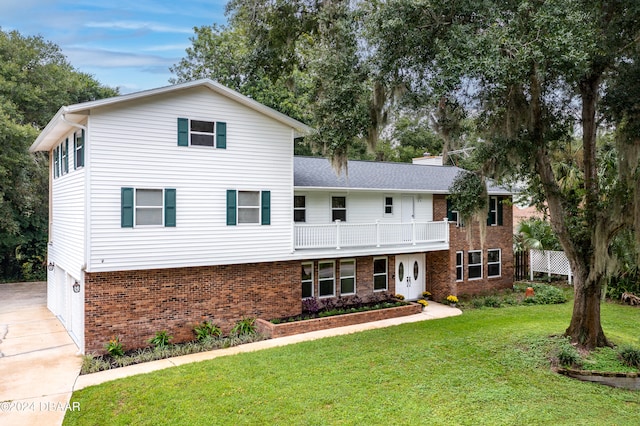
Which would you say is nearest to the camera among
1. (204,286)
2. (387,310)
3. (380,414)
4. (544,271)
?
(380,414)

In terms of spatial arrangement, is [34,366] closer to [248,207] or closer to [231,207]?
[231,207]

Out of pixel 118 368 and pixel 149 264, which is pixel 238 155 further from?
pixel 118 368

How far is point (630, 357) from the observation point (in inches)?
382

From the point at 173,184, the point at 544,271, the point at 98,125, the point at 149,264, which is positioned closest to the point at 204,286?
the point at 149,264

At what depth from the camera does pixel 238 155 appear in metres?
12.5

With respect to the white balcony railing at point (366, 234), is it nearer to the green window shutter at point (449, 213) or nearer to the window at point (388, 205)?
the window at point (388, 205)

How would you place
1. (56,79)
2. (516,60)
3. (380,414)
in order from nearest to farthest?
(380,414), (516,60), (56,79)

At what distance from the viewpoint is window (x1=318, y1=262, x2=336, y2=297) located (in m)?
15.5

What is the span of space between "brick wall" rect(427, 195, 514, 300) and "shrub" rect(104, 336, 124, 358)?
12.0 meters

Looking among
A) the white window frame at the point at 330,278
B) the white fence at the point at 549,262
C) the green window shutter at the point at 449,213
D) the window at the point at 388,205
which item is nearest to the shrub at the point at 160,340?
the white window frame at the point at 330,278

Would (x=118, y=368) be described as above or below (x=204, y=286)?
→ below

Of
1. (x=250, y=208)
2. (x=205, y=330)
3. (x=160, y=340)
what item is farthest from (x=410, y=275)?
(x=160, y=340)

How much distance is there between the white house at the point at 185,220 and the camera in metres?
10.8

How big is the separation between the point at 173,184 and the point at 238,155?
2.05 meters
